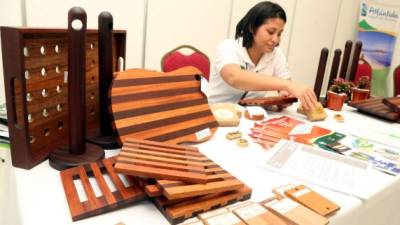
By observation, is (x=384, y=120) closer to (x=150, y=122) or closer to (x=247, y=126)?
(x=247, y=126)

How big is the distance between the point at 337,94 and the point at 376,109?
191mm

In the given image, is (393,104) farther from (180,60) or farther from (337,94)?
(180,60)

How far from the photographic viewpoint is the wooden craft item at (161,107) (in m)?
0.82

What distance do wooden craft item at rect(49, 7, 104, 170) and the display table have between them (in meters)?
0.04

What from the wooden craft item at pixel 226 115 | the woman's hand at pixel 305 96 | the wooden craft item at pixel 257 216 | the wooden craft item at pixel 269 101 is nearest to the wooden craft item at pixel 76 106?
the wooden craft item at pixel 257 216

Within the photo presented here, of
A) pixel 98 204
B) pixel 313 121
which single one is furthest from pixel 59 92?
pixel 313 121

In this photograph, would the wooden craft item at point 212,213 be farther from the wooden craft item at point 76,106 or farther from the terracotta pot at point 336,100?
the terracotta pot at point 336,100

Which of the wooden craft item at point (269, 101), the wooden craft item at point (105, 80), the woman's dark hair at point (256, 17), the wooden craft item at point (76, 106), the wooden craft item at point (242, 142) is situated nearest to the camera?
the wooden craft item at point (76, 106)

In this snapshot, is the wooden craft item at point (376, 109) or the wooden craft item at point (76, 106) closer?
the wooden craft item at point (76, 106)

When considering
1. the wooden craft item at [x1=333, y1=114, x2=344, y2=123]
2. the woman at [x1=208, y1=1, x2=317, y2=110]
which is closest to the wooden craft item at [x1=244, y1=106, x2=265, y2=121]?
the woman at [x1=208, y1=1, x2=317, y2=110]

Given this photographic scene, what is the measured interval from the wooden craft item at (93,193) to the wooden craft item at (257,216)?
20 centimetres

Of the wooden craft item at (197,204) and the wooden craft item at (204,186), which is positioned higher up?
the wooden craft item at (204,186)

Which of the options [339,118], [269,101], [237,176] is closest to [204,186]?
[237,176]

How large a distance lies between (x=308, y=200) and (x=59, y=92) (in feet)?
2.15
